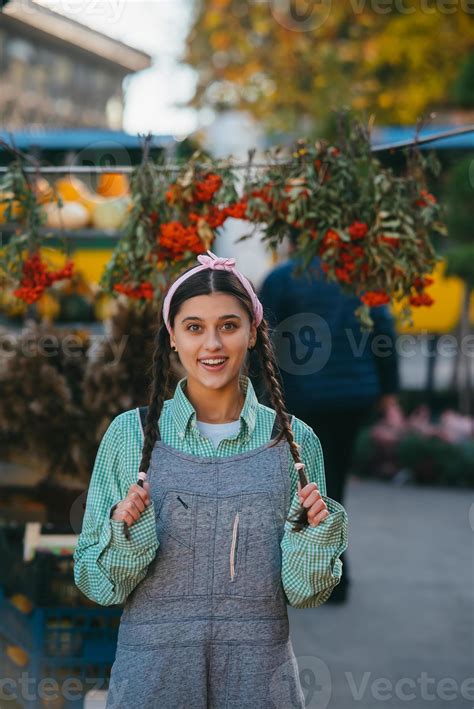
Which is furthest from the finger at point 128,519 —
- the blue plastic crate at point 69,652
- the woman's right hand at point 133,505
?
the blue plastic crate at point 69,652

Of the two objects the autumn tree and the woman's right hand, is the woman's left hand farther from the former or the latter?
the autumn tree

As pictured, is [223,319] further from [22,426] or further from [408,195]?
[22,426]

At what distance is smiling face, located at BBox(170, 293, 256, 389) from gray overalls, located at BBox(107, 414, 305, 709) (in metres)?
0.19

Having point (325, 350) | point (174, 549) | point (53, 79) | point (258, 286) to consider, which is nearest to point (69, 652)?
point (174, 549)

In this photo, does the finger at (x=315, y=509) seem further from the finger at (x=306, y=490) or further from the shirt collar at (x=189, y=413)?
the shirt collar at (x=189, y=413)

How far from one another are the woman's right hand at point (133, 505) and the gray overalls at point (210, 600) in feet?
0.51

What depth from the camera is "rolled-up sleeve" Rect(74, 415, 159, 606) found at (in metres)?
2.13

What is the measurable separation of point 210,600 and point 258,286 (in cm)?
524

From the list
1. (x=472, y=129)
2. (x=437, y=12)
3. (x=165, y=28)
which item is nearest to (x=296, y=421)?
(x=472, y=129)

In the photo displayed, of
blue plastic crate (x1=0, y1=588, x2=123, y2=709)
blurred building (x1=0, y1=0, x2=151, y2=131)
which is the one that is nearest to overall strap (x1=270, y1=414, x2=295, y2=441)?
blue plastic crate (x1=0, y1=588, x2=123, y2=709)

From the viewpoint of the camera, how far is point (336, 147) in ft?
11.7

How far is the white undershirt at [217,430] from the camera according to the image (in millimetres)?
2361

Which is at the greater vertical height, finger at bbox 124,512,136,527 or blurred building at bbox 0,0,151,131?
blurred building at bbox 0,0,151,131

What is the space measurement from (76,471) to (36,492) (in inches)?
7.9
